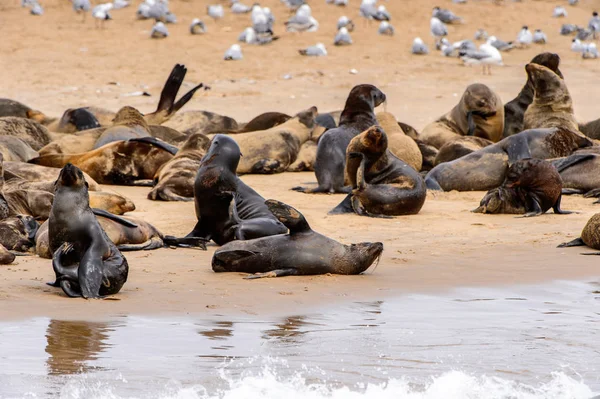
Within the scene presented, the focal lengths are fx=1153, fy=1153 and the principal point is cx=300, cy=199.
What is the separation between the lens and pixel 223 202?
7742 millimetres

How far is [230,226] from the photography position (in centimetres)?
758

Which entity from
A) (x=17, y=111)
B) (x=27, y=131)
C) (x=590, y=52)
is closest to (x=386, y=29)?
(x=590, y=52)

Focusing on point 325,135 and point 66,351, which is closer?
point 66,351

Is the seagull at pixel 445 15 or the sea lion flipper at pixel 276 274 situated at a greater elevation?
the seagull at pixel 445 15

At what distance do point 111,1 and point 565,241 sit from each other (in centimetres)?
2151

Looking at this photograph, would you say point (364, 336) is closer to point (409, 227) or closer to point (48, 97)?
point (409, 227)

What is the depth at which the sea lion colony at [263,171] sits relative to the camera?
21.2ft

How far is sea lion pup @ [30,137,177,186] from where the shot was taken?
10969mm

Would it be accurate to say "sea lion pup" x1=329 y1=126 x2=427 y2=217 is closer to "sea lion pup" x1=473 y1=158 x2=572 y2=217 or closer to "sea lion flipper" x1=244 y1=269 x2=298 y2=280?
"sea lion pup" x1=473 y1=158 x2=572 y2=217

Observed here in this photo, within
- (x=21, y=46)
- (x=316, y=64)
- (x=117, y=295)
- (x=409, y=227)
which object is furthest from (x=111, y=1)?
(x=117, y=295)

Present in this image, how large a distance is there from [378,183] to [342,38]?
1462cm

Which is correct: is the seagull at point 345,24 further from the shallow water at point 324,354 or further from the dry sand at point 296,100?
the shallow water at point 324,354

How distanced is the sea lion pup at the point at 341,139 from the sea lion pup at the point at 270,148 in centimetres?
136

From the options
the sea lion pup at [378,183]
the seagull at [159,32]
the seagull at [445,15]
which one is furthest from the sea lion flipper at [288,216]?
the seagull at [445,15]
